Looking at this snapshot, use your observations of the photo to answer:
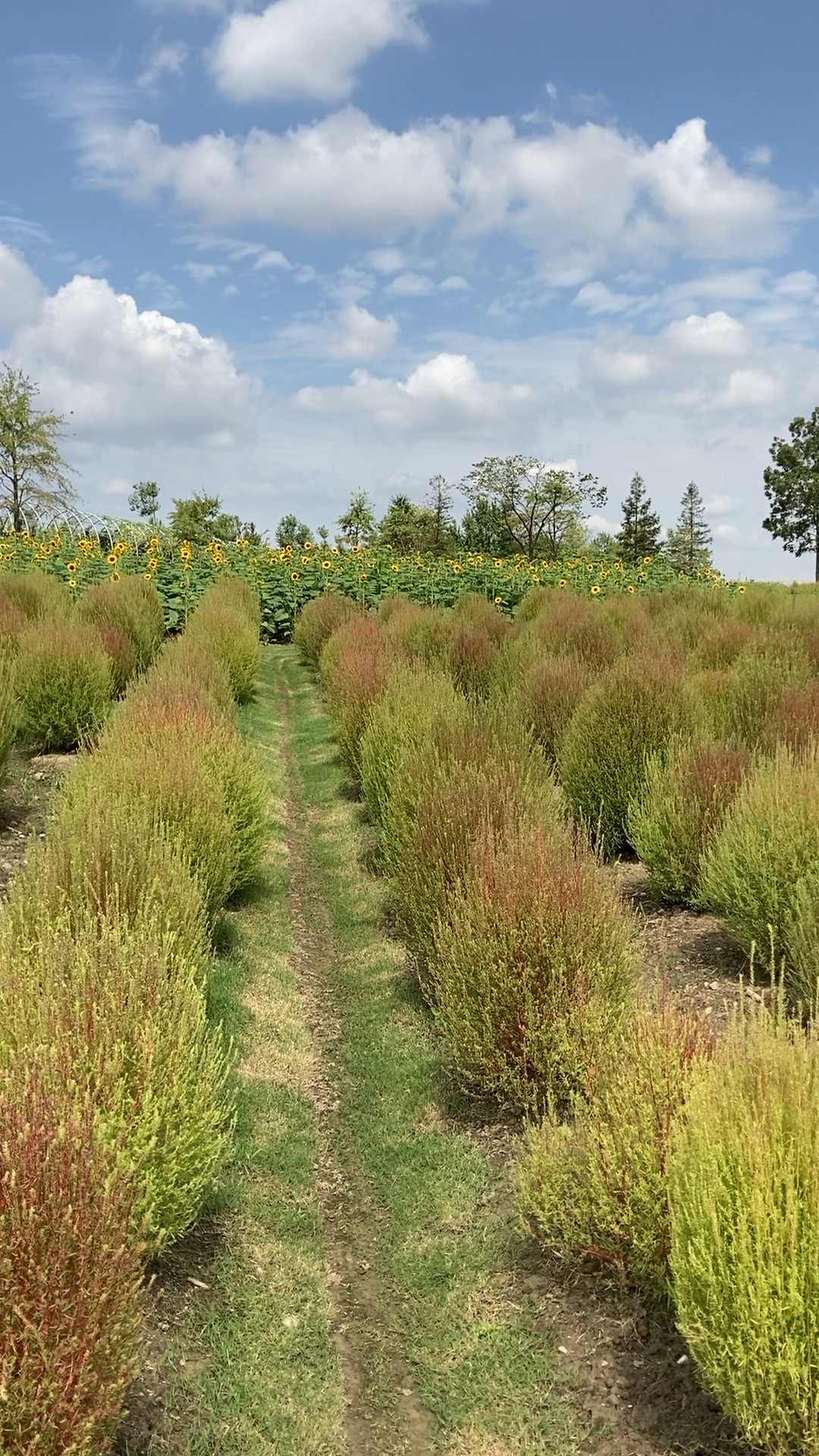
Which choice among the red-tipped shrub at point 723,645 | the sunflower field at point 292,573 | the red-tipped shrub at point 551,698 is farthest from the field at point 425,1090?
the sunflower field at point 292,573

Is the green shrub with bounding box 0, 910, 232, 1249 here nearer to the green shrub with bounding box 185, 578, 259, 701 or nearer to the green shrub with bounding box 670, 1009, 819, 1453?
the green shrub with bounding box 670, 1009, 819, 1453

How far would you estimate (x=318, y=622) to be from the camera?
17.6 metres

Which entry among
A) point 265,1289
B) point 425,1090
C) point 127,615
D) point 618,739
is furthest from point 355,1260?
point 127,615

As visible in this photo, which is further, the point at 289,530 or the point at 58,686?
the point at 289,530

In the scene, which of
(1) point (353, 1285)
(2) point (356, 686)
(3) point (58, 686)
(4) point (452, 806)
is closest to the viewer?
(1) point (353, 1285)

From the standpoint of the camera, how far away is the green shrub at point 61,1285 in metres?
2.51

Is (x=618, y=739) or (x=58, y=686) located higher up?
(x=58, y=686)

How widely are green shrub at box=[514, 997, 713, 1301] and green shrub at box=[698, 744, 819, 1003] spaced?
190 cm

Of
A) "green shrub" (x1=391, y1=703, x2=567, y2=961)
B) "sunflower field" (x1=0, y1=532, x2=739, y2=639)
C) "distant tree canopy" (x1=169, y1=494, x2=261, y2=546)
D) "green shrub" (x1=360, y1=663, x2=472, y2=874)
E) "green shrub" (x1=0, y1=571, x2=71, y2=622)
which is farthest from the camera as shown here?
"distant tree canopy" (x1=169, y1=494, x2=261, y2=546)

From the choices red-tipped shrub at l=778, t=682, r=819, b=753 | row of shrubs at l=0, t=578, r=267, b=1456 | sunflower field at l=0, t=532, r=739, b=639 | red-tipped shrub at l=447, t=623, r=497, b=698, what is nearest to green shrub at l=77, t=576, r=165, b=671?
sunflower field at l=0, t=532, r=739, b=639

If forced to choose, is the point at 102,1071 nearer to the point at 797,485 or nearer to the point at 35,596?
the point at 35,596

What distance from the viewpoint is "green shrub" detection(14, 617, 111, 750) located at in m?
10.3

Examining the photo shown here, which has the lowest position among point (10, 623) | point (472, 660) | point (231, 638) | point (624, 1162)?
point (624, 1162)

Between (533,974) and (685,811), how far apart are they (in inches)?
106
